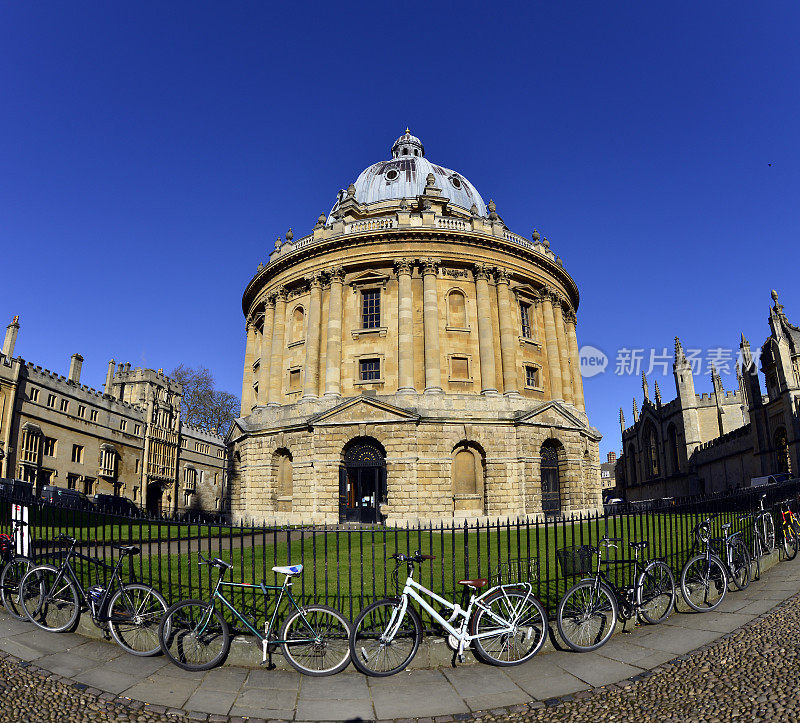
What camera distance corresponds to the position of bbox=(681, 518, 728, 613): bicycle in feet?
28.0

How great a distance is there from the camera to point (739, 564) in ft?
32.8

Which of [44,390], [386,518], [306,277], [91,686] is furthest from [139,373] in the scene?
[91,686]

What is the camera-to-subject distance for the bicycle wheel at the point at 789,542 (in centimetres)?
1295

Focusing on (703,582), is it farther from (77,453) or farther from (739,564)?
(77,453)

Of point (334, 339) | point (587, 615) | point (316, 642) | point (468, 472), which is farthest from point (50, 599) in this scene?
point (334, 339)

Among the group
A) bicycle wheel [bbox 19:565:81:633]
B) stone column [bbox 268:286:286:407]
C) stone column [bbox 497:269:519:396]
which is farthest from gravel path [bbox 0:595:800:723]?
stone column [bbox 268:286:286:407]

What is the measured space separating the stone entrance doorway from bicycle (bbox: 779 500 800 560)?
55.3ft

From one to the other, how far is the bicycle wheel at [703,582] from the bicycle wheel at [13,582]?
10798 millimetres

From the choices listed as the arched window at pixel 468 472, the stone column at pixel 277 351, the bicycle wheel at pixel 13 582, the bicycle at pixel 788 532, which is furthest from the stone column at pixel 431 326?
the bicycle wheel at pixel 13 582

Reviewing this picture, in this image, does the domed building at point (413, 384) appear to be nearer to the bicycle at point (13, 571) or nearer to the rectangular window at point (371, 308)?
the rectangular window at point (371, 308)

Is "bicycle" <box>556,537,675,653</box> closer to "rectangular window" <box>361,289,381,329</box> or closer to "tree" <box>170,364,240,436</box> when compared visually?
"rectangular window" <box>361,289,381,329</box>

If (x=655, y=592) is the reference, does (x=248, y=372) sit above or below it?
above

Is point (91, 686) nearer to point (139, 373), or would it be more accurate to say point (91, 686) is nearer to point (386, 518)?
point (386, 518)

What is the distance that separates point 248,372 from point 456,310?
1597 cm
